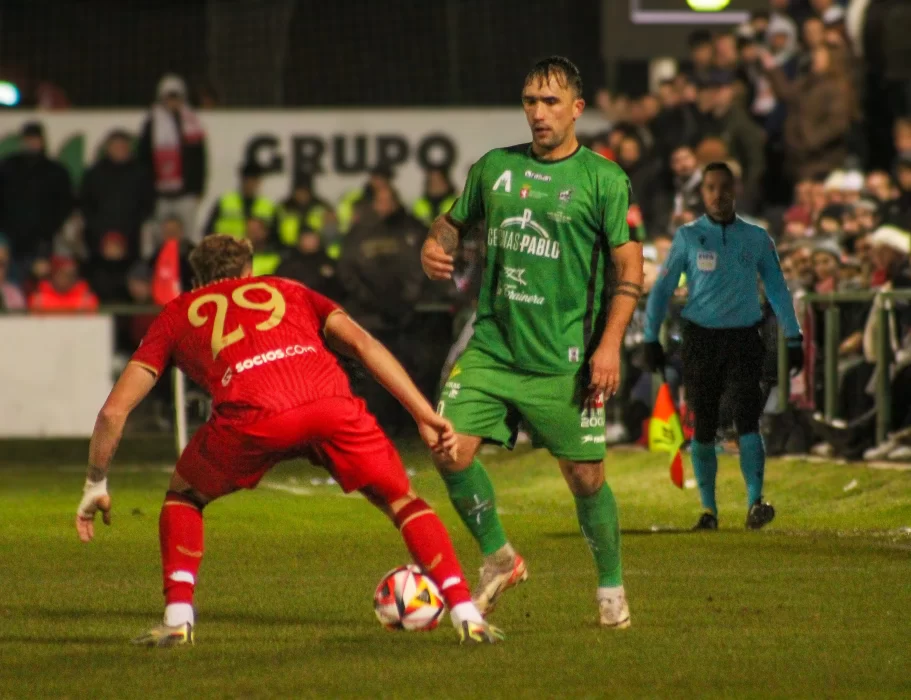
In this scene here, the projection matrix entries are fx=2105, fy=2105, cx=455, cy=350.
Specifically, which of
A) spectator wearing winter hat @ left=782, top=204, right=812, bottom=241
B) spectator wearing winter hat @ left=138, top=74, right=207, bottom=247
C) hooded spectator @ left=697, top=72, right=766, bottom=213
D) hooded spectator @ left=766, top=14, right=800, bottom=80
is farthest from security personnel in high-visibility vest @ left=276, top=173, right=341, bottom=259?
Result: spectator wearing winter hat @ left=782, top=204, right=812, bottom=241

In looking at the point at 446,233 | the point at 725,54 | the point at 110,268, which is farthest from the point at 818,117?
the point at 446,233

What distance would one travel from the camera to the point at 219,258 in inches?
295

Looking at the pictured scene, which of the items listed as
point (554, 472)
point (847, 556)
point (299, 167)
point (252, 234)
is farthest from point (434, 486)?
point (299, 167)

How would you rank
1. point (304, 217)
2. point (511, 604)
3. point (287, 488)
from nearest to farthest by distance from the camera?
point (511, 604), point (287, 488), point (304, 217)

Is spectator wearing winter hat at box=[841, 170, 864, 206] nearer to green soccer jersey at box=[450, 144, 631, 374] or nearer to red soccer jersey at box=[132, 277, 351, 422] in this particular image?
green soccer jersey at box=[450, 144, 631, 374]

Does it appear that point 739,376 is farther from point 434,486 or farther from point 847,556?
point 434,486

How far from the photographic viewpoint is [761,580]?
9406mm

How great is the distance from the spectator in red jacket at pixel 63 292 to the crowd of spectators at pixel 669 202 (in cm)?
2

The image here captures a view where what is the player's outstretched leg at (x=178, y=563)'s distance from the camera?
7.34 m

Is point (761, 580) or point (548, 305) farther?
point (761, 580)

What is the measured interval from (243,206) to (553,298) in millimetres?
16250

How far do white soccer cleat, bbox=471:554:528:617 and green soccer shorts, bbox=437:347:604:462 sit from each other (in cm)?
51

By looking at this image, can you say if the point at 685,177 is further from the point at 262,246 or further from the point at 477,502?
the point at 477,502

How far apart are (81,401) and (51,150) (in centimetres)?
459
